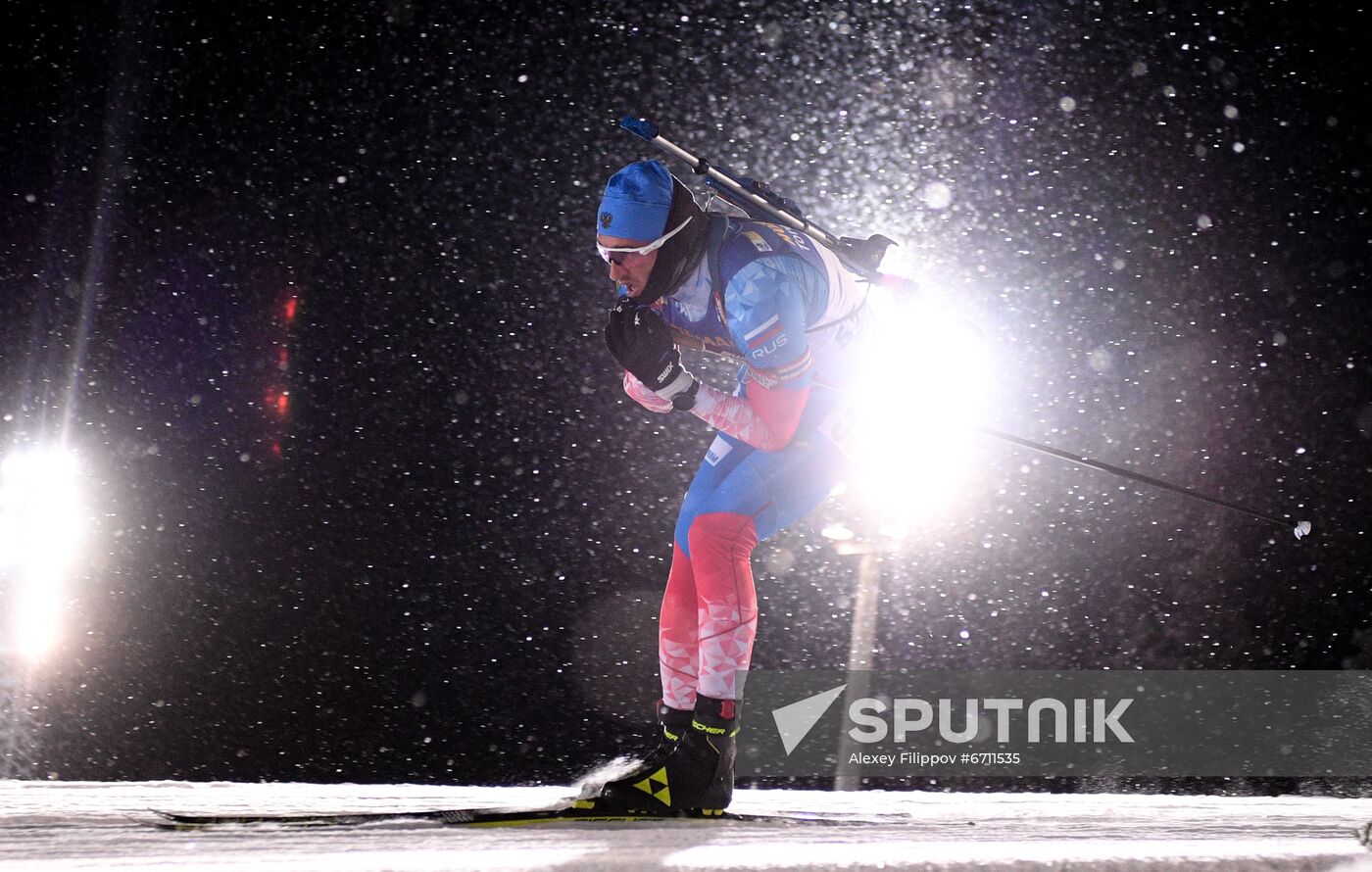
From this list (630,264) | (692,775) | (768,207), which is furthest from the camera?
(768,207)

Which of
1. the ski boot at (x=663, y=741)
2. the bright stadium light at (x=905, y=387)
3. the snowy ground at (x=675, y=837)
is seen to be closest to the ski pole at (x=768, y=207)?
the bright stadium light at (x=905, y=387)

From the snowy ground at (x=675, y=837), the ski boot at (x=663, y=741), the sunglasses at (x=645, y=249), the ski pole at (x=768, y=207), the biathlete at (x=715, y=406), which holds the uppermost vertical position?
the ski pole at (x=768, y=207)

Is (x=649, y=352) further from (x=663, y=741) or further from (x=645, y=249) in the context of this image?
(x=663, y=741)

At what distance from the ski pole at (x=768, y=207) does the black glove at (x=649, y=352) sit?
45cm

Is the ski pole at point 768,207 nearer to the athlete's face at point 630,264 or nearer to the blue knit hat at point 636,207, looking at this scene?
the blue knit hat at point 636,207

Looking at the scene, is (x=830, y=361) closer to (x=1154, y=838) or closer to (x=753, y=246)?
(x=753, y=246)

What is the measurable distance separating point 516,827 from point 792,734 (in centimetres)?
133

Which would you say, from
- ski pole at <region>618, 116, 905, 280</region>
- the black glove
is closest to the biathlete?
the black glove

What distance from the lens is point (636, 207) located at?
6.98ft

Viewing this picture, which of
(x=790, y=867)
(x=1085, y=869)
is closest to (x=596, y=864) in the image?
(x=790, y=867)

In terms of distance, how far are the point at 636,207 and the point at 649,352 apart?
13.9 inches

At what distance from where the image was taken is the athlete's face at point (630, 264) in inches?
84.0

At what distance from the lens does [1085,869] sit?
4.39 ft

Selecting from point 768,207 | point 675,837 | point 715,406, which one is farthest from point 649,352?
point 675,837
